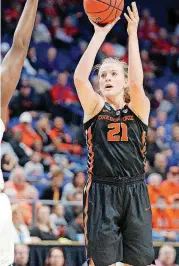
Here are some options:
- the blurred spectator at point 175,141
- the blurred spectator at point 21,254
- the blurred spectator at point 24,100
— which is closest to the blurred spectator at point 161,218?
the blurred spectator at point 21,254

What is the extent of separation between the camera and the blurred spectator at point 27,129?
11.1 m

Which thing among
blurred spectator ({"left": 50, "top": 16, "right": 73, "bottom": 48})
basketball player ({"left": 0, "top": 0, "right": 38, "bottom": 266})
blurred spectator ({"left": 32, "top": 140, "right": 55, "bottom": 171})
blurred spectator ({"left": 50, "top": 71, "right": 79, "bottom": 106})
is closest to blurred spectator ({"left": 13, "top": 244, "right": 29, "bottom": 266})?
blurred spectator ({"left": 32, "top": 140, "right": 55, "bottom": 171})

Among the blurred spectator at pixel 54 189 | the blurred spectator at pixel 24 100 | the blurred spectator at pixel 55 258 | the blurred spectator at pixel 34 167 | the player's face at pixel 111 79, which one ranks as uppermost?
the blurred spectator at pixel 24 100

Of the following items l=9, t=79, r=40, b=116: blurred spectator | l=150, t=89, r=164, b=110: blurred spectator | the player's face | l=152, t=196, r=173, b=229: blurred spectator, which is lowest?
l=152, t=196, r=173, b=229: blurred spectator

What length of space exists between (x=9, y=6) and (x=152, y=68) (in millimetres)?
3113

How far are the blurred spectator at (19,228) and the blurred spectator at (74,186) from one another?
1175 mm

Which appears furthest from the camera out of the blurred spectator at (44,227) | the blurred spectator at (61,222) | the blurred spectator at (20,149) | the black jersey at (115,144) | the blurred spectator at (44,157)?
the blurred spectator at (44,157)

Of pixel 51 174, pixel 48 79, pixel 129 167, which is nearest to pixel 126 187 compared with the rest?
pixel 129 167

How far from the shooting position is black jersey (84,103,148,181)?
5.46 m

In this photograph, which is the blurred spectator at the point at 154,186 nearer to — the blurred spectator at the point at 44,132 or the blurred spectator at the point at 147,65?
the blurred spectator at the point at 44,132

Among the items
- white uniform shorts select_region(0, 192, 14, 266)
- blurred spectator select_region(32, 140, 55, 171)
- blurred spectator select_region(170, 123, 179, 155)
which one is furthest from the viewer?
blurred spectator select_region(170, 123, 179, 155)

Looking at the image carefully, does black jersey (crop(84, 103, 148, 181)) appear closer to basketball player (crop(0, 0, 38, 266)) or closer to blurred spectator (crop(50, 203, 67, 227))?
basketball player (crop(0, 0, 38, 266))

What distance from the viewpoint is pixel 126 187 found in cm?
545

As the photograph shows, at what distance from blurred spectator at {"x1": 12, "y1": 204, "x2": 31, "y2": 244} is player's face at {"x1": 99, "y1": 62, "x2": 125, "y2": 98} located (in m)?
3.22
